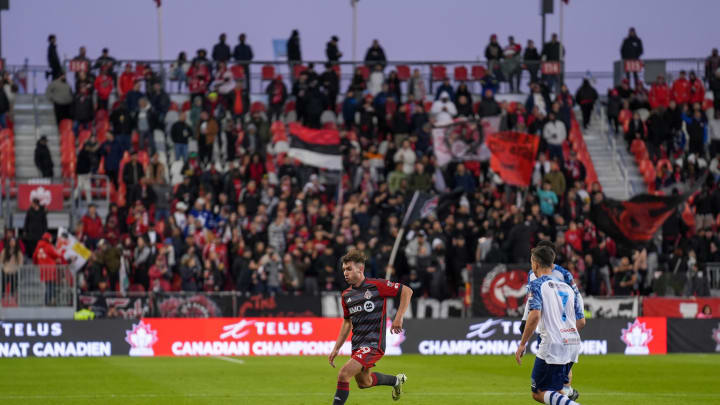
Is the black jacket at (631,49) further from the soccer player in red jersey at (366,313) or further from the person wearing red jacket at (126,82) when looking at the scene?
the soccer player in red jersey at (366,313)

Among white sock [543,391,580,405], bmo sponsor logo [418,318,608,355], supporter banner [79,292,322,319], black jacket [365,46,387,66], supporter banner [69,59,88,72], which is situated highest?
black jacket [365,46,387,66]

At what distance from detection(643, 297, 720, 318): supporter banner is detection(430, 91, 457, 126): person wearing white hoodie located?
8.84 meters

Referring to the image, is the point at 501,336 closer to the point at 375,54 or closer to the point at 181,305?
the point at 181,305

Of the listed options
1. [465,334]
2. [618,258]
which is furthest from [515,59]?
[465,334]

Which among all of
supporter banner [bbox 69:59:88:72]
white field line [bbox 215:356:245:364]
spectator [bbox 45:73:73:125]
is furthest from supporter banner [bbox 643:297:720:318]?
supporter banner [bbox 69:59:88:72]

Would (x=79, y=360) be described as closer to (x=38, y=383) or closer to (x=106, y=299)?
(x=106, y=299)

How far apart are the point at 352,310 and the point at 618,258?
1916 centimetres

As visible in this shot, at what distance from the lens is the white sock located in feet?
38.2

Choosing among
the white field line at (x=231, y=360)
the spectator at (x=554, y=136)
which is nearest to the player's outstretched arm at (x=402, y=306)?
the white field line at (x=231, y=360)

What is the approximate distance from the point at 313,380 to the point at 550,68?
2140 cm

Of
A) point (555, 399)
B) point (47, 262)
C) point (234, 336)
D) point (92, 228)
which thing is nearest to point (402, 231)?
point (234, 336)

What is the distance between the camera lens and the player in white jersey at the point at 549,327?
11852 millimetres

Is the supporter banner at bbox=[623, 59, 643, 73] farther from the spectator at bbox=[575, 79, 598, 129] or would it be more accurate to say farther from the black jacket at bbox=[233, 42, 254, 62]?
the black jacket at bbox=[233, 42, 254, 62]

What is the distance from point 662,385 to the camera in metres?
19.4
